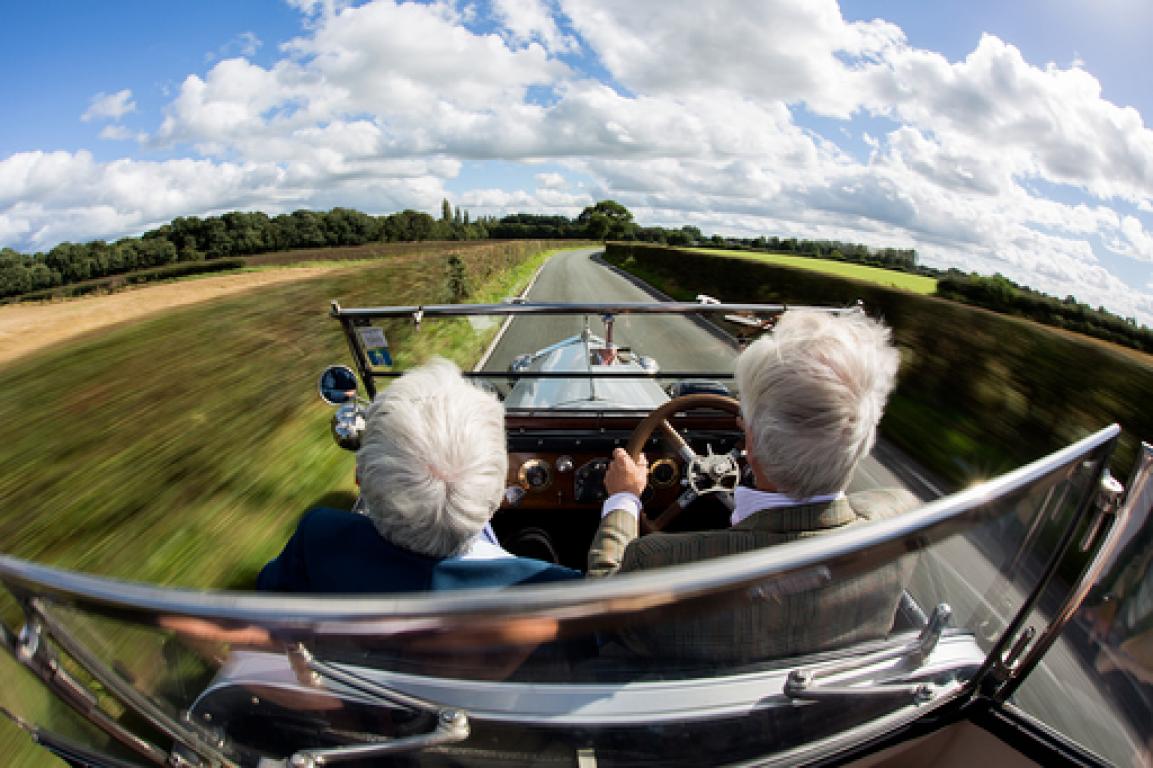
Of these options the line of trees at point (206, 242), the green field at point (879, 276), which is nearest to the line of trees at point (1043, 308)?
the green field at point (879, 276)

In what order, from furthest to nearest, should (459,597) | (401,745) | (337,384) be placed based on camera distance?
1. (337,384)
2. (401,745)
3. (459,597)

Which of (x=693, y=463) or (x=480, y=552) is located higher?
(x=480, y=552)

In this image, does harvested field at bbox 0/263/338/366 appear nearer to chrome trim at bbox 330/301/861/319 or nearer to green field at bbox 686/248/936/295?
chrome trim at bbox 330/301/861/319

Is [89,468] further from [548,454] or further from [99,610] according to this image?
[99,610]

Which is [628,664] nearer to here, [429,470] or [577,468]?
[429,470]

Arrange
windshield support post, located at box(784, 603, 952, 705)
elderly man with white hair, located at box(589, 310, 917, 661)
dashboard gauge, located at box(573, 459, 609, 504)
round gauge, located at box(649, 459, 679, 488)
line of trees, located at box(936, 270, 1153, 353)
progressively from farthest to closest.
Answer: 1. line of trees, located at box(936, 270, 1153, 353)
2. dashboard gauge, located at box(573, 459, 609, 504)
3. round gauge, located at box(649, 459, 679, 488)
4. elderly man with white hair, located at box(589, 310, 917, 661)
5. windshield support post, located at box(784, 603, 952, 705)

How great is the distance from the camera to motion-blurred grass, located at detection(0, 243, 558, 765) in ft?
13.8

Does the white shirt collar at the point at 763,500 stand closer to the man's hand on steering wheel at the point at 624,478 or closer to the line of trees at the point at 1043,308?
the man's hand on steering wheel at the point at 624,478

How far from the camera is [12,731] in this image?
269 cm

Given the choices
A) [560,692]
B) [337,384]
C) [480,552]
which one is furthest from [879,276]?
[560,692]

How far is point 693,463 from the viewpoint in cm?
279

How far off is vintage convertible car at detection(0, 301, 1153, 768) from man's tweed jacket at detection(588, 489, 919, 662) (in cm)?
2

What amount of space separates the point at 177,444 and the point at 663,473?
17.5 ft

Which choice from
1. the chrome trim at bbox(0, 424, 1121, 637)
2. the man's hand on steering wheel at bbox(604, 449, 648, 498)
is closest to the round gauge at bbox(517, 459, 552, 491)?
the man's hand on steering wheel at bbox(604, 449, 648, 498)
